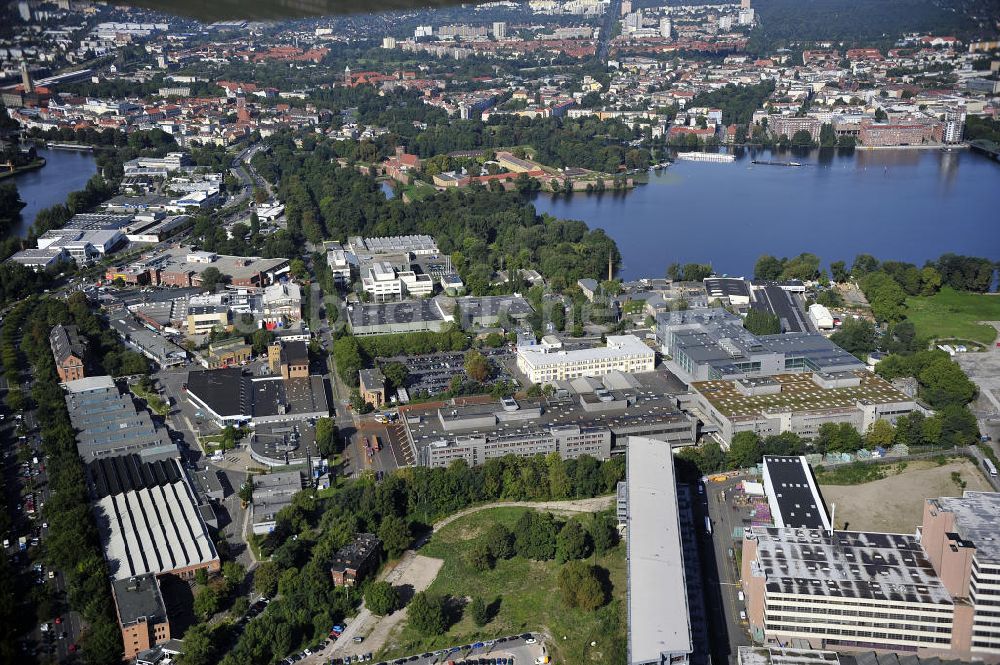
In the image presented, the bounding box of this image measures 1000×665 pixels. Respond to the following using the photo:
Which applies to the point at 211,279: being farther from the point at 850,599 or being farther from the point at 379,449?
the point at 850,599

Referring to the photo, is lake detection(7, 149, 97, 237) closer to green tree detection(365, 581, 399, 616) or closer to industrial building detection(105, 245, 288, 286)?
industrial building detection(105, 245, 288, 286)

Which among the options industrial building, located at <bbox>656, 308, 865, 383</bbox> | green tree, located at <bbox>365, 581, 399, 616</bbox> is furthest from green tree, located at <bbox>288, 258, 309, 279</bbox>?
green tree, located at <bbox>365, 581, 399, 616</bbox>

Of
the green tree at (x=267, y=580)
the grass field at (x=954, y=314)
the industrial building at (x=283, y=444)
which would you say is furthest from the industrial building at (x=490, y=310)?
the green tree at (x=267, y=580)

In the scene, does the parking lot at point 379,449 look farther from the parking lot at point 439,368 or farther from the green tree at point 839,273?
the green tree at point 839,273

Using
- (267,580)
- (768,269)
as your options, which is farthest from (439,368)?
(768,269)

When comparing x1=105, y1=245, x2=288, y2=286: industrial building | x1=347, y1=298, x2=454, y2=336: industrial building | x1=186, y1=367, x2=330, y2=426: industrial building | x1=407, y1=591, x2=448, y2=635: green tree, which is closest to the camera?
x1=407, y1=591, x2=448, y2=635: green tree

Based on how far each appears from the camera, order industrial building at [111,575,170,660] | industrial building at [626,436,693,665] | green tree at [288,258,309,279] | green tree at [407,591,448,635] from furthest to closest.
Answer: green tree at [288,258,309,279] < green tree at [407,591,448,635] < industrial building at [111,575,170,660] < industrial building at [626,436,693,665]
